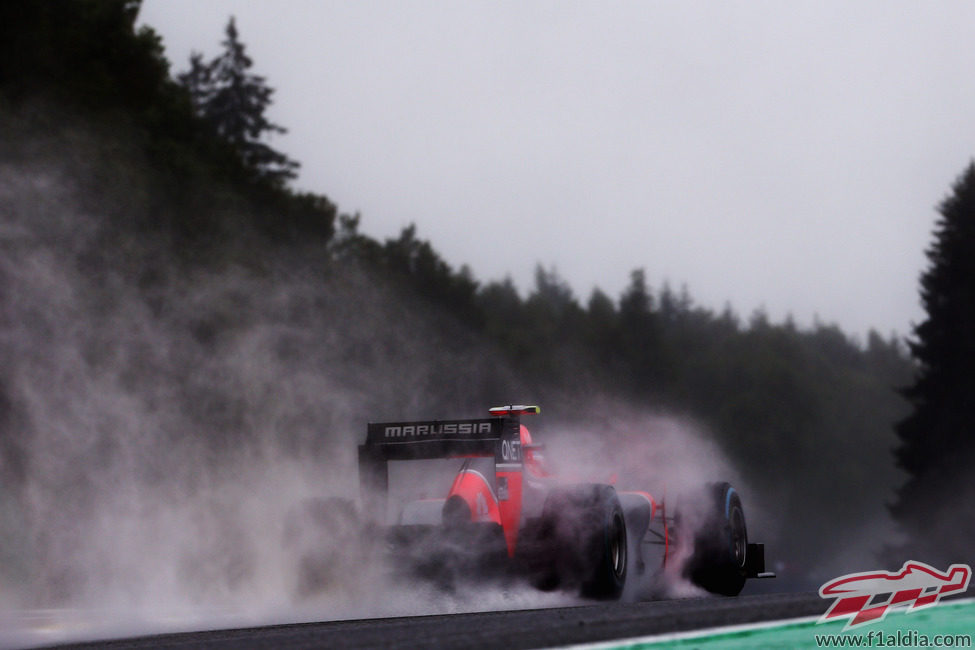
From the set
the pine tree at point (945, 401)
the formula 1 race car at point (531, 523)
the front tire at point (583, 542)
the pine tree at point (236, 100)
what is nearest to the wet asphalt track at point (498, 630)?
the formula 1 race car at point (531, 523)

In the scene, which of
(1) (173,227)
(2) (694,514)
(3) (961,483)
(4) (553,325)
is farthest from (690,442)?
(4) (553,325)

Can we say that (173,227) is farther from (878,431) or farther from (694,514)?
(878,431)

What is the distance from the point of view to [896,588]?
7332 millimetres

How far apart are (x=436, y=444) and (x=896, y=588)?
5.07 metres

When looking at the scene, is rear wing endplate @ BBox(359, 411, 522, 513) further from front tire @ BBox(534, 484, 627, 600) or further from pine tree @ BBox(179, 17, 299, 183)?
pine tree @ BBox(179, 17, 299, 183)

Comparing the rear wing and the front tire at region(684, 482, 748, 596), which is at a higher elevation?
the rear wing

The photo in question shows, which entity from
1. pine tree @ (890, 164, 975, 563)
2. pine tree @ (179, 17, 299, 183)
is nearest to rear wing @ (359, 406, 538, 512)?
pine tree @ (890, 164, 975, 563)

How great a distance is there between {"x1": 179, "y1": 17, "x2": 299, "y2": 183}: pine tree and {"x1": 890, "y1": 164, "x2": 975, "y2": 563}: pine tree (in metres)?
33.5

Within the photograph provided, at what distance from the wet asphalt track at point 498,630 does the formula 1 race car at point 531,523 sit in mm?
1970

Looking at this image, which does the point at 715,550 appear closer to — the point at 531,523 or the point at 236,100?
the point at 531,523

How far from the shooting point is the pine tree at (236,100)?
73.1m

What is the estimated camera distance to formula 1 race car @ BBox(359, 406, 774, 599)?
35.1ft
